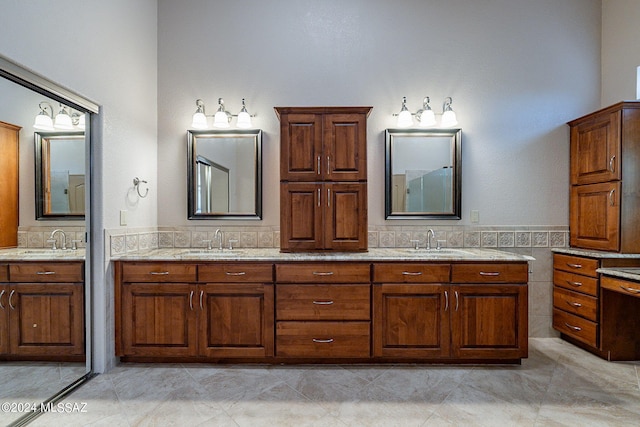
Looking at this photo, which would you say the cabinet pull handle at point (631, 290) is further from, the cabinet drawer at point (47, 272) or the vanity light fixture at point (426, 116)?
the cabinet drawer at point (47, 272)

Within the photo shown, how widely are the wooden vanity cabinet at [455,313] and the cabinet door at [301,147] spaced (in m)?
1.13

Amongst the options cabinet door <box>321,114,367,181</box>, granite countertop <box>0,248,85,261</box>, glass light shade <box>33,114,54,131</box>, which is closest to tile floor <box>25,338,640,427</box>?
granite countertop <box>0,248,85,261</box>

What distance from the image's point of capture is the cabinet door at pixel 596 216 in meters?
2.65

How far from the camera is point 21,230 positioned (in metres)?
2.02

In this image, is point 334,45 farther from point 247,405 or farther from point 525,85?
point 247,405

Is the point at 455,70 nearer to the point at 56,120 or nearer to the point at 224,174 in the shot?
the point at 224,174

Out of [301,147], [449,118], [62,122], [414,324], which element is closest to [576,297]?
[414,324]

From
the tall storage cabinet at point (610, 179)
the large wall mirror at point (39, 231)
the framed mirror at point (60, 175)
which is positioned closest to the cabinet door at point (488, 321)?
the tall storage cabinet at point (610, 179)

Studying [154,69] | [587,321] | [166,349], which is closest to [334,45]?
[154,69]

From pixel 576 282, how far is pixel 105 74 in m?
4.31

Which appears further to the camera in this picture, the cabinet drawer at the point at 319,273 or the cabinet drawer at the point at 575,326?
the cabinet drawer at the point at 575,326

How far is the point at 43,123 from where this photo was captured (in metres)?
2.05

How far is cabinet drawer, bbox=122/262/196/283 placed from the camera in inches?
99.3

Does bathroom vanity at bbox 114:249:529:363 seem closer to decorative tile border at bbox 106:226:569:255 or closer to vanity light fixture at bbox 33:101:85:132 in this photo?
decorative tile border at bbox 106:226:569:255
